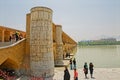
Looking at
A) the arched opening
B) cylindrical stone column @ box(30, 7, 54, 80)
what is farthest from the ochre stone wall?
cylindrical stone column @ box(30, 7, 54, 80)

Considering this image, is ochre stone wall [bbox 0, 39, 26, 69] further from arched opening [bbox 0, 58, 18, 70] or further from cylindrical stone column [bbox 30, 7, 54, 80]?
cylindrical stone column [bbox 30, 7, 54, 80]

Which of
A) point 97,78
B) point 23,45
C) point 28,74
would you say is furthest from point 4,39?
point 97,78

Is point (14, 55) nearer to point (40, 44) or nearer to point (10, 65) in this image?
point (10, 65)

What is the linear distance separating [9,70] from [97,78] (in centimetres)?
637

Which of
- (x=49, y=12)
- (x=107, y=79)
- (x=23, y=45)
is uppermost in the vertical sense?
(x=49, y=12)

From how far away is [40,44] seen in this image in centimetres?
1314

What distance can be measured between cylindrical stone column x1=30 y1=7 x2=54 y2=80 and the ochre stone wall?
0.93 m

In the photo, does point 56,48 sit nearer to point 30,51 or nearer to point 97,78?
point 30,51

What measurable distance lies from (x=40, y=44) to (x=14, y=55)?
198 centimetres

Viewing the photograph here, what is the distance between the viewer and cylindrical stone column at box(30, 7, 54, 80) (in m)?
13.1

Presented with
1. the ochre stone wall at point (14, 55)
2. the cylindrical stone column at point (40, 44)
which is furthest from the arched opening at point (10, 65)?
the cylindrical stone column at point (40, 44)

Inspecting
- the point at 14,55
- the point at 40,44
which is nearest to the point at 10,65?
the point at 14,55

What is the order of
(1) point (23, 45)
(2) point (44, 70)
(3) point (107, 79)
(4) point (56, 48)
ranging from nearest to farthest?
(3) point (107, 79)
(2) point (44, 70)
(1) point (23, 45)
(4) point (56, 48)

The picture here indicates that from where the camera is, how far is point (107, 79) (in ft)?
39.2
